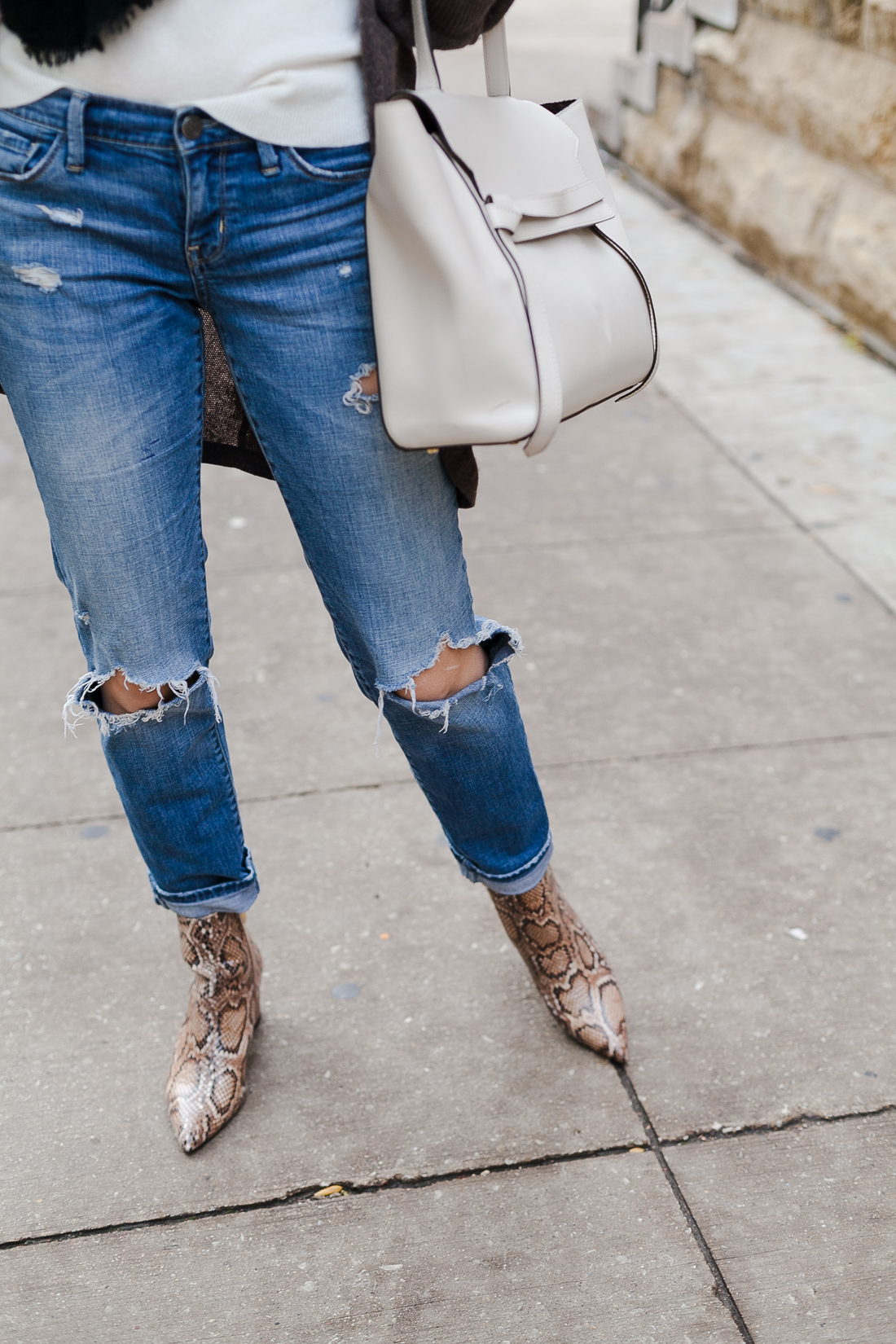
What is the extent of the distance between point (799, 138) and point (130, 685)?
5.07 metres

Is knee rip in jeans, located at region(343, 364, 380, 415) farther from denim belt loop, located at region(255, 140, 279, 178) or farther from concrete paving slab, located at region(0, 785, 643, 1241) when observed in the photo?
concrete paving slab, located at region(0, 785, 643, 1241)

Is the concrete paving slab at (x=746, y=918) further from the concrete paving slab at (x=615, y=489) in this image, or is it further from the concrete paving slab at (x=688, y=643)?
the concrete paving slab at (x=615, y=489)

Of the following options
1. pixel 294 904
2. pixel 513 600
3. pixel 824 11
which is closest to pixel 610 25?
pixel 824 11

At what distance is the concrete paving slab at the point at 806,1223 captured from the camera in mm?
1661

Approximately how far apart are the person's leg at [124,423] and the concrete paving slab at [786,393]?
229 cm

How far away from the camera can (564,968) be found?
209cm

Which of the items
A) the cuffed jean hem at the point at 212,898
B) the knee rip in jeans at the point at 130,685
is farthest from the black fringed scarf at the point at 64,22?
the cuffed jean hem at the point at 212,898

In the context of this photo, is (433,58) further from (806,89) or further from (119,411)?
(806,89)

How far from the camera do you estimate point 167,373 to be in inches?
61.5

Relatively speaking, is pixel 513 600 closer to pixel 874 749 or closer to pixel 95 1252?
pixel 874 749

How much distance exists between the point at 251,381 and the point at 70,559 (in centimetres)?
32

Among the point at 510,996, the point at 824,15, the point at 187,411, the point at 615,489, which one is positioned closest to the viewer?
the point at 187,411

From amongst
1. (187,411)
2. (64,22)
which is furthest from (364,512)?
(64,22)

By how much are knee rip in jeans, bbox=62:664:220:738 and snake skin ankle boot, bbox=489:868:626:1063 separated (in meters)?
0.63
